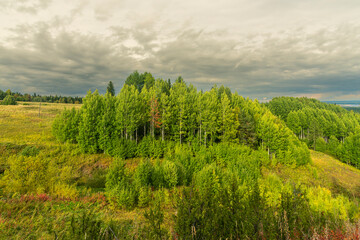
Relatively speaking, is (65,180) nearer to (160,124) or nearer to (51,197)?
(51,197)

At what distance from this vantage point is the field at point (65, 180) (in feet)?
31.3

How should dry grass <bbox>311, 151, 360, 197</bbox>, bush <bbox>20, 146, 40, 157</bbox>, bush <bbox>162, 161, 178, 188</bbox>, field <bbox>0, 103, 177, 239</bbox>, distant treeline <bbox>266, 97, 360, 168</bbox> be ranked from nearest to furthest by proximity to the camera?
field <bbox>0, 103, 177, 239</bbox>, bush <bbox>162, 161, 178, 188</bbox>, bush <bbox>20, 146, 40, 157</bbox>, dry grass <bbox>311, 151, 360, 197</bbox>, distant treeline <bbox>266, 97, 360, 168</bbox>

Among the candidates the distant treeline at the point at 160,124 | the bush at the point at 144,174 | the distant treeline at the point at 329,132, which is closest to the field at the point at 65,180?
the distant treeline at the point at 160,124

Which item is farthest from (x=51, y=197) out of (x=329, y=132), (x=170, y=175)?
(x=329, y=132)

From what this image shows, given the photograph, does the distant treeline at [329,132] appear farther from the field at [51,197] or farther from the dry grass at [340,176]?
the field at [51,197]

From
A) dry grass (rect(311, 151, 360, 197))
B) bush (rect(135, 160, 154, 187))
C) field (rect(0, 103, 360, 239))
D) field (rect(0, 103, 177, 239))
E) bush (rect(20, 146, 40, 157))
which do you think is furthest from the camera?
dry grass (rect(311, 151, 360, 197))

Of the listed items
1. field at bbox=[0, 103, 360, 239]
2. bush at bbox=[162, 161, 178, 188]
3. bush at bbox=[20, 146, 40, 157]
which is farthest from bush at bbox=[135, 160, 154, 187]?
bush at bbox=[20, 146, 40, 157]

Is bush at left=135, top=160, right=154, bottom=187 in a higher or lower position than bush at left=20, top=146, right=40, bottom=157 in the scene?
lower

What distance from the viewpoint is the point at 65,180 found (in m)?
23.5

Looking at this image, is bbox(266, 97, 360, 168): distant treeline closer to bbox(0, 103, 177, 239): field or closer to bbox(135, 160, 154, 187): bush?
bbox(135, 160, 154, 187): bush

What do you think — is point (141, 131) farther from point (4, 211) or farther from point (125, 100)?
point (4, 211)

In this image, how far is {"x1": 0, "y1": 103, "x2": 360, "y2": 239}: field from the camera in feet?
31.3

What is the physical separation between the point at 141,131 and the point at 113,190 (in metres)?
29.7

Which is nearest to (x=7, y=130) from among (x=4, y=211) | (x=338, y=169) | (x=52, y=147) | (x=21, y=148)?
(x=21, y=148)
